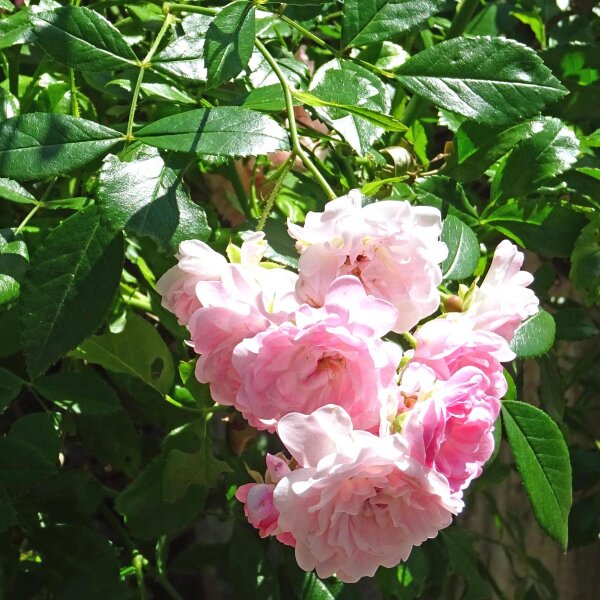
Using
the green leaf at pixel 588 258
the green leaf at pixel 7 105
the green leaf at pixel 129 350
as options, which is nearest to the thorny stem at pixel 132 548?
the green leaf at pixel 129 350

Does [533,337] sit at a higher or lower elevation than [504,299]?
lower

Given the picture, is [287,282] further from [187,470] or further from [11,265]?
[187,470]

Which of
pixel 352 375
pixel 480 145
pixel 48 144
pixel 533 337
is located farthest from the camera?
pixel 480 145

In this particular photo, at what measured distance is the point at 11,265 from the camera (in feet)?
2.26

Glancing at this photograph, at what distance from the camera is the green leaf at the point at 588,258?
0.81m

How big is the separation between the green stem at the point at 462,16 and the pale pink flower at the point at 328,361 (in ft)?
1.92

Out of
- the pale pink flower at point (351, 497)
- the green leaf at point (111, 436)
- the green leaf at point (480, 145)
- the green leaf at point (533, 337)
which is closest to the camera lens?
the pale pink flower at point (351, 497)

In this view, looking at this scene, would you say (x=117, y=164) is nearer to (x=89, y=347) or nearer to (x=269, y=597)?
(x=89, y=347)

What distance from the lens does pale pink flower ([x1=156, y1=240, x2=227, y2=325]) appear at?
1.83 feet

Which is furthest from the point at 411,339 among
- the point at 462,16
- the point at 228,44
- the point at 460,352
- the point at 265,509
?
the point at 462,16

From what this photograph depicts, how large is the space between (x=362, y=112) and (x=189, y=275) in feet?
0.57

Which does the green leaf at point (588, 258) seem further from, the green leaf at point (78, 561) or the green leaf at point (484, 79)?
the green leaf at point (78, 561)

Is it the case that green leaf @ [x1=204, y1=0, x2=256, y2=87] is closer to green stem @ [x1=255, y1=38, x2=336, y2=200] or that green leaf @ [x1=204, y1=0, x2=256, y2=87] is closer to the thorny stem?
green stem @ [x1=255, y1=38, x2=336, y2=200]

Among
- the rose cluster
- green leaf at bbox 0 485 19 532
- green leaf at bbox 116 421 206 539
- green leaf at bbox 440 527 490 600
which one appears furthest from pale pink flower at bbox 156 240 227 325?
green leaf at bbox 440 527 490 600
